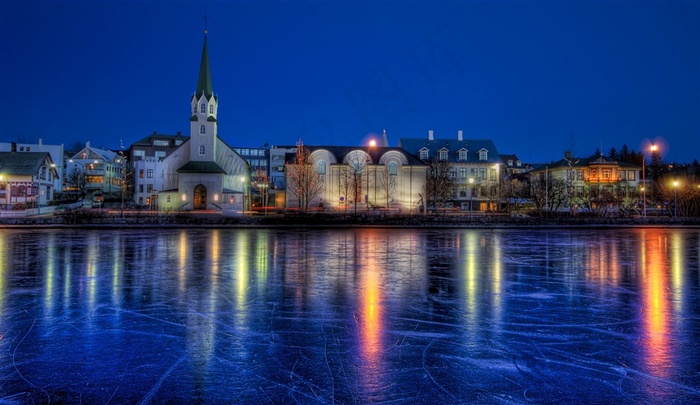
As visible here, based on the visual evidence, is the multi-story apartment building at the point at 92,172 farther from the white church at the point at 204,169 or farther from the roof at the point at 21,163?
the white church at the point at 204,169

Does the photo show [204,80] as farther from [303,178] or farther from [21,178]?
[21,178]

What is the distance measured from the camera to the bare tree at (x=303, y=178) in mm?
59688

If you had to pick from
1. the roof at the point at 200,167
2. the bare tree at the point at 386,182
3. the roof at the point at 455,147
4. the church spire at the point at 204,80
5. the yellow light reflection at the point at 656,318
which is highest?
the church spire at the point at 204,80

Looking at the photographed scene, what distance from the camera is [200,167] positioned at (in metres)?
60.8

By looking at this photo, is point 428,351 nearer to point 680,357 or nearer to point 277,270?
point 680,357

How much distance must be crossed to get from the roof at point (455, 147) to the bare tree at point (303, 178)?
2147 centimetres

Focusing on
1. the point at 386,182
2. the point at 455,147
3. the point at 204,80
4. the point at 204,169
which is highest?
the point at 204,80

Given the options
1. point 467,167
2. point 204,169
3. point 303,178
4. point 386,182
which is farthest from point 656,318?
point 467,167

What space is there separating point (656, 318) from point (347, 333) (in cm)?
606

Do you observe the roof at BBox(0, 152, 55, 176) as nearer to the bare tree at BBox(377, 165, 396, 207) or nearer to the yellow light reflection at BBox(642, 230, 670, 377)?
the bare tree at BBox(377, 165, 396, 207)

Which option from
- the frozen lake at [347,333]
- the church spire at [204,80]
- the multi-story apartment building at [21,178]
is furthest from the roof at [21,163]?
the frozen lake at [347,333]

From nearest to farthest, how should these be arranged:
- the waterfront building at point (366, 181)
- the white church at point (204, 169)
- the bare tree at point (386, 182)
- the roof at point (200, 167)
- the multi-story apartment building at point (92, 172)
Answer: the roof at point (200, 167) < the white church at point (204, 169) < the waterfront building at point (366, 181) < the bare tree at point (386, 182) < the multi-story apartment building at point (92, 172)

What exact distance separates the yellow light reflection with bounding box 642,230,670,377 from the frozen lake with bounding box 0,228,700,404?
5 cm

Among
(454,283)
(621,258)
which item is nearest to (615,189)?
(621,258)
